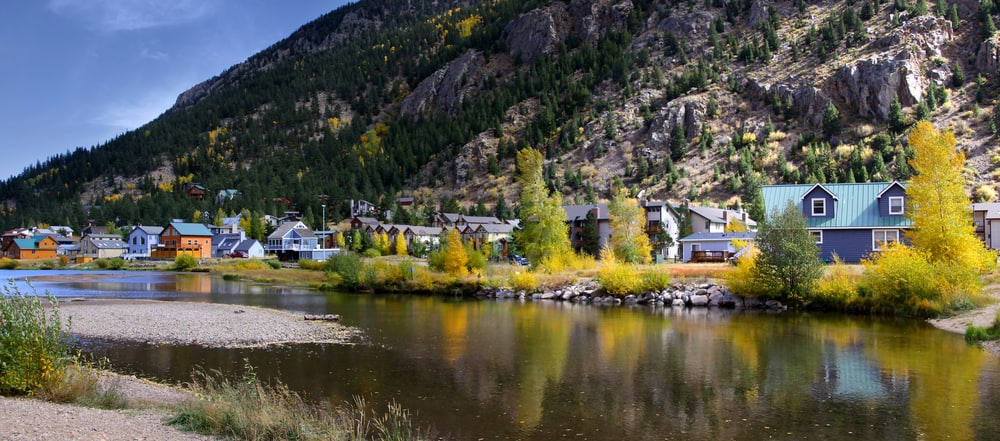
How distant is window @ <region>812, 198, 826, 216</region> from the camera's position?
5053 centimetres

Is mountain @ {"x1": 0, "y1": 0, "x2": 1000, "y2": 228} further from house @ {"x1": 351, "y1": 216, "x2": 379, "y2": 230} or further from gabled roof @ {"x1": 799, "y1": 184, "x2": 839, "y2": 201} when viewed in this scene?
gabled roof @ {"x1": 799, "y1": 184, "x2": 839, "y2": 201}

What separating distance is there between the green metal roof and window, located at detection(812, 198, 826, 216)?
56 centimetres

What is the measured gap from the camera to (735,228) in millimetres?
81938

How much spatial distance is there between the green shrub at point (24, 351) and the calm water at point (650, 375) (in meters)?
6.28

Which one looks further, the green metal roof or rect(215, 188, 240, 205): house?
rect(215, 188, 240, 205): house

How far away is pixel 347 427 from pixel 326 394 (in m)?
4.43

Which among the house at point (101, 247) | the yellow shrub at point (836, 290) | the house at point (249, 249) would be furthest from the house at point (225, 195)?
the yellow shrub at point (836, 290)

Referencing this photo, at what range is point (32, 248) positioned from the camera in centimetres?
12812

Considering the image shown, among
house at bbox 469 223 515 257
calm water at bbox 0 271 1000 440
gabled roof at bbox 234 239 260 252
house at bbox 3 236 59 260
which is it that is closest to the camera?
calm water at bbox 0 271 1000 440

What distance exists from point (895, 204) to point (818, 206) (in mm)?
5186

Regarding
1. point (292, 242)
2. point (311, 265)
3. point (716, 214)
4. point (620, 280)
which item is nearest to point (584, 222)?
point (716, 214)

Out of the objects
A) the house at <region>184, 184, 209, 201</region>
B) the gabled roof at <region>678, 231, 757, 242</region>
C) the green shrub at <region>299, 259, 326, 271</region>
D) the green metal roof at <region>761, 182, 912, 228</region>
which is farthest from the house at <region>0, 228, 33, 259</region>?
the green metal roof at <region>761, 182, 912, 228</region>

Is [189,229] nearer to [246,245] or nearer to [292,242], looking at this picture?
[246,245]

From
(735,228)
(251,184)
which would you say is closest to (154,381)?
(735,228)
